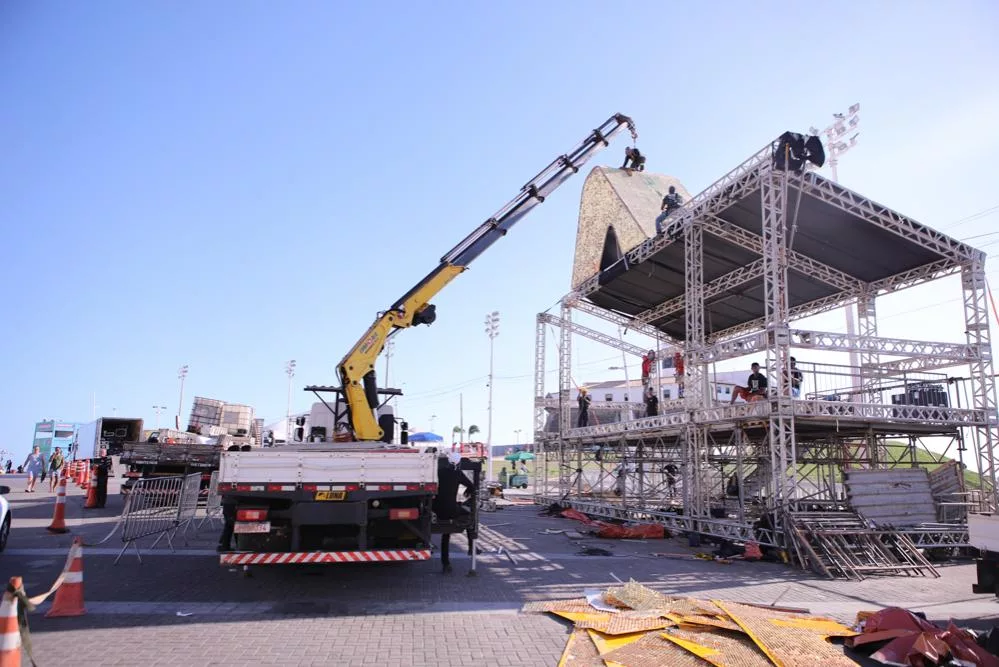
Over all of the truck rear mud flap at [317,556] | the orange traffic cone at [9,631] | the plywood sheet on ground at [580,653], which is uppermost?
the orange traffic cone at [9,631]

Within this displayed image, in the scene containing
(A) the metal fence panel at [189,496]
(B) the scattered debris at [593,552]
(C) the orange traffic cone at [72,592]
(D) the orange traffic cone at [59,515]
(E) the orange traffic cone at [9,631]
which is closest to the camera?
(E) the orange traffic cone at [9,631]

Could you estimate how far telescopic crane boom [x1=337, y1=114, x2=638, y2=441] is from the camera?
10750 mm

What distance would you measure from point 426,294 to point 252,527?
6.02 meters

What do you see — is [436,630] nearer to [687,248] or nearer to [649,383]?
[687,248]

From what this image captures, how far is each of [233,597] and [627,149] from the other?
1354 centimetres

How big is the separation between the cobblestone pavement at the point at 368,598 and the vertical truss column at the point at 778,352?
168cm

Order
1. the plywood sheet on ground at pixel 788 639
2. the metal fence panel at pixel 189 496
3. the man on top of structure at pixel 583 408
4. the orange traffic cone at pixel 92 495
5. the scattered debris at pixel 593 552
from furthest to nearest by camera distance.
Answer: the man on top of structure at pixel 583 408, the orange traffic cone at pixel 92 495, the scattered debris at pixel 593 552, the metal fence panel at pixel 189 496, the plywood sheet on ground at pixel 788 639

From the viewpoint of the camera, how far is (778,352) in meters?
12.1

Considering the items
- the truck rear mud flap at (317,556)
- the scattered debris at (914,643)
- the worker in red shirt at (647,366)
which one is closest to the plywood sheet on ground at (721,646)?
the scattered debris at (914,643)

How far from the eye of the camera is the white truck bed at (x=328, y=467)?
24.5 feet

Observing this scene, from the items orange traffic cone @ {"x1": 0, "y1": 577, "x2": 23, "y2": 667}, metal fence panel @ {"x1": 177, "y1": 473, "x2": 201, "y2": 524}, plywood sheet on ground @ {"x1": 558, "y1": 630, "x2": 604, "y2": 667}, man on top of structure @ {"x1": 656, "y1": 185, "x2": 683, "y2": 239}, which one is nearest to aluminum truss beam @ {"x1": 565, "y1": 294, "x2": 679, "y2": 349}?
man on top of structure @ {"x1": 656, "y1": 185, "x2": 683, "y2": 239}

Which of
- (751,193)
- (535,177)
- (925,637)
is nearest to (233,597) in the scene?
(925,637)

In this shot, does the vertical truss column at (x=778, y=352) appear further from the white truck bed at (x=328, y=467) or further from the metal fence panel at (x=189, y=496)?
the metal fence panel at (x=189, y=496)

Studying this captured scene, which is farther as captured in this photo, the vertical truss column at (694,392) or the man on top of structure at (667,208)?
the man on top of structure at (667,208)
